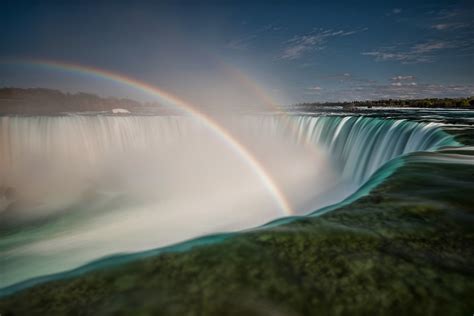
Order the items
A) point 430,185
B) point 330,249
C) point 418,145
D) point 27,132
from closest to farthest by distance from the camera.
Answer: point 330,249 → point 430,185 → point 418,145 → point 27,132

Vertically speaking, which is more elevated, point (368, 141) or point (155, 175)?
point (368, 141)

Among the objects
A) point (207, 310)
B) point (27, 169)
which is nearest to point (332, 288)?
point (207, 310)

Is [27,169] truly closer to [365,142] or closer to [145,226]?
[145,226]

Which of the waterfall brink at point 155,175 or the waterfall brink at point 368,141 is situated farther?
the waterfall brink at point 368,141

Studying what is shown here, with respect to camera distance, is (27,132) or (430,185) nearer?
(430,185)

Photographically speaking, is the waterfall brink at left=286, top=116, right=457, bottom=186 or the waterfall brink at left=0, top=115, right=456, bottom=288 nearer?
the waterfall brink at left=0, top=115, right=456, bottom=288

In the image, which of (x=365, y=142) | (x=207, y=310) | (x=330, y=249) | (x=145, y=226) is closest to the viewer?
(x=207, y=310)

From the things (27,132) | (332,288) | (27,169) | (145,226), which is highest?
(27,132)

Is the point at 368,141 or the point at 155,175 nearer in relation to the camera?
the point at 368,141
